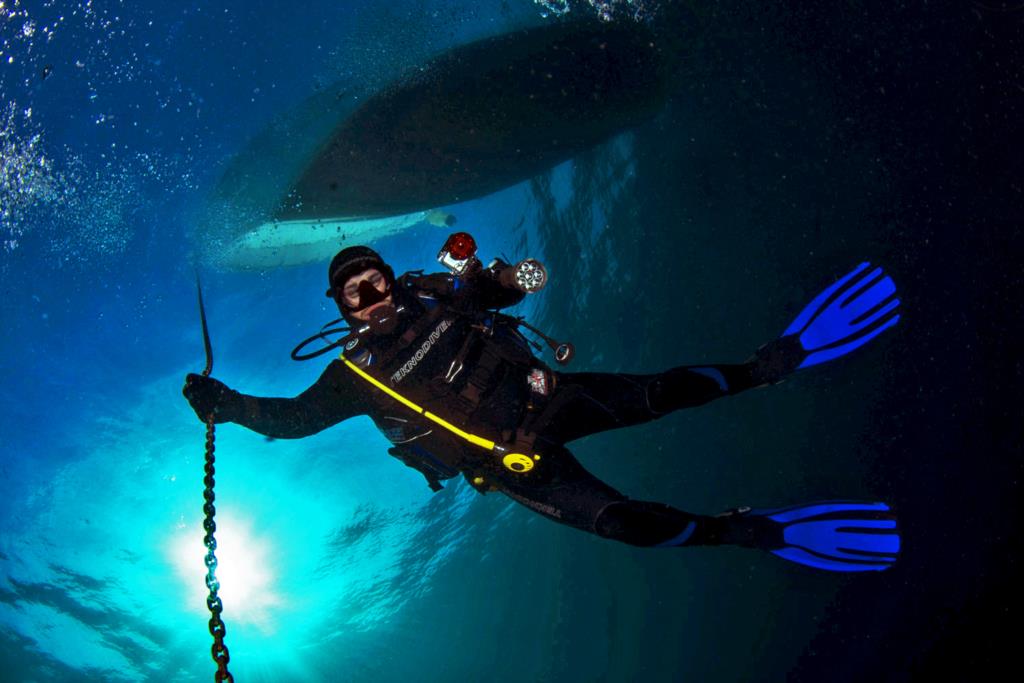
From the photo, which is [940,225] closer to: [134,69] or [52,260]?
[134,69]

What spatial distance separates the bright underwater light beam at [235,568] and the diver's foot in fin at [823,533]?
16019mm

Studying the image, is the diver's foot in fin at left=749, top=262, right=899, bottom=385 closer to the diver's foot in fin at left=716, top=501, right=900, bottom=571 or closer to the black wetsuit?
the black wetsuit

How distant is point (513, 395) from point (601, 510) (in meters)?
1.09

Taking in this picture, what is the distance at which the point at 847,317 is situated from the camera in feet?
13.5

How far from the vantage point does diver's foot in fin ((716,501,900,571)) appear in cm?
386

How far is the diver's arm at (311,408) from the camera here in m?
3.85

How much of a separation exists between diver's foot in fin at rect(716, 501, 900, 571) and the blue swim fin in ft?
3.87

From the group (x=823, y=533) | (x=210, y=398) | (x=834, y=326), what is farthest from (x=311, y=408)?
(x=834, y=326)

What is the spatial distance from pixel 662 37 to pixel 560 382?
21.9ft

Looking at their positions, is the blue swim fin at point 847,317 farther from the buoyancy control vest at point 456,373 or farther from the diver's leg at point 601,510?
the buoyancy control vest at point 456,373

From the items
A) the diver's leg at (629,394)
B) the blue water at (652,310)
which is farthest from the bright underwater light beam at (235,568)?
the diver's leg at (629,394)

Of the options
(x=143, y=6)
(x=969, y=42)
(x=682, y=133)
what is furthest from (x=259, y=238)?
(x=969, y=42)

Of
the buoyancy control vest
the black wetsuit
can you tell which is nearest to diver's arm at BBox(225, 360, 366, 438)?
the black wetsuit

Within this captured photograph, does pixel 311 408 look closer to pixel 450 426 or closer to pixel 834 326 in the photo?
pixel 450 426
